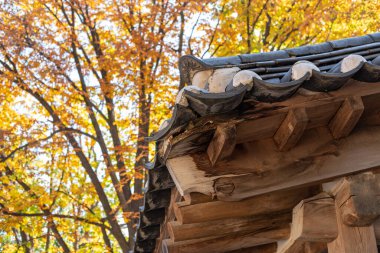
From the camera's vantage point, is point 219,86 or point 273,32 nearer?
point 219,86

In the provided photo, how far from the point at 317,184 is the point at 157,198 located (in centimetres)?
152

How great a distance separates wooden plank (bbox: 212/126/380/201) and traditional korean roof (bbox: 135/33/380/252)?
1.41 feet

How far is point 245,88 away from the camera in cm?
278

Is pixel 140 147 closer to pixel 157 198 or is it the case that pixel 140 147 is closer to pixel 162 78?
pixel 162 78

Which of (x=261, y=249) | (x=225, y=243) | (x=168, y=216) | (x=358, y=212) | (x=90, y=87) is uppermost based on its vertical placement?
(x=90, y=87)

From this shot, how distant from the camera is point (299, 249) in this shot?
4113 mm

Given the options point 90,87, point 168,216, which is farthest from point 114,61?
point 168,216

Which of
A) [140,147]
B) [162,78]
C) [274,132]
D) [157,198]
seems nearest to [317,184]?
[274,132]

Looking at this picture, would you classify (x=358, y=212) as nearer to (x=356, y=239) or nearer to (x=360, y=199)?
(x=360, y=199)

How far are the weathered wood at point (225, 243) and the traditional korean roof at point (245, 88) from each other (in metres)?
0.67

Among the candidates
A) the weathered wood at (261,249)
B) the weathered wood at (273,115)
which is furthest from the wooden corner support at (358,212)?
the weathered wood at (261,249)

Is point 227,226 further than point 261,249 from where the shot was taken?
No

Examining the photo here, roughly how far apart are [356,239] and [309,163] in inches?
22.8

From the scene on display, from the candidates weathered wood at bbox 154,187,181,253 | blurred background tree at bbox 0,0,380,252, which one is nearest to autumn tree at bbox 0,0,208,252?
blurred background tree at bbox 0,0,380,252
